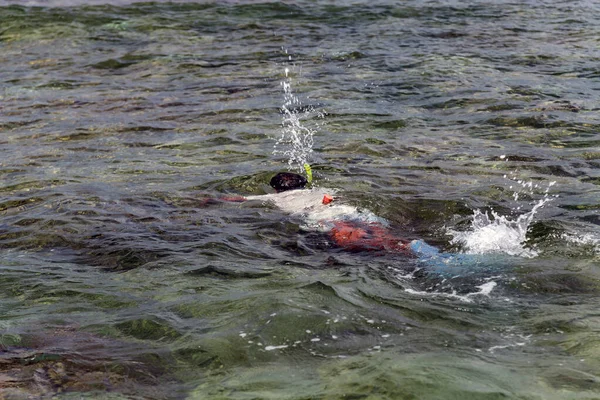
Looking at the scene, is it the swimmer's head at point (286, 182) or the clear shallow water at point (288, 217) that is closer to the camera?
the clear shallow water at point (288, 217)

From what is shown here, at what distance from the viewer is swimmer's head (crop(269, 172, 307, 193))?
7500 mm

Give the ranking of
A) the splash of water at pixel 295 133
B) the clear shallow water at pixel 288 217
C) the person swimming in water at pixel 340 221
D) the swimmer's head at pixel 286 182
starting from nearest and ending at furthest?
the clear shallow water at pixel 288 217 < the person swimming in water at pixel 340 221 < the swimmer's head at pixel 286 182 < the splash of water at pixel 295 133

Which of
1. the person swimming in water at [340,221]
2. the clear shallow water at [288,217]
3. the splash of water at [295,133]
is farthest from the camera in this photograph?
the splash of water at [295,133]

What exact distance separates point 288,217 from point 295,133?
288 centimetres

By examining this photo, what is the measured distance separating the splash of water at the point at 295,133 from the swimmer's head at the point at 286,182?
0.77 meters

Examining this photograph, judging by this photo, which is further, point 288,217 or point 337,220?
point 288,217

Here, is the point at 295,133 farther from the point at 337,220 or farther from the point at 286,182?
the point at 337,220

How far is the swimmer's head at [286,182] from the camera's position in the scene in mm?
7500

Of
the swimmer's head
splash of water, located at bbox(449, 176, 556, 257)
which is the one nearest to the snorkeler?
the swimmer's head

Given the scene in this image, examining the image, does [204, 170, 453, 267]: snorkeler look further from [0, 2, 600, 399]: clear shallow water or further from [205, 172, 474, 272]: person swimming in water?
[0, 2, 600, 399]: clear shallow water

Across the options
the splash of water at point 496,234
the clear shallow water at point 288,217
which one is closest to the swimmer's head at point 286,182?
the clear shallow water at point 288,217

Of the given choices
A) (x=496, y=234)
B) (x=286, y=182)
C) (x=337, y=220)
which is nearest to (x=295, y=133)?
(x=286, y=182)

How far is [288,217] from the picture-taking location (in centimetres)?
684

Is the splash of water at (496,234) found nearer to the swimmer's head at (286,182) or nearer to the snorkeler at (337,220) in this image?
the snorkeler at (337,220)
